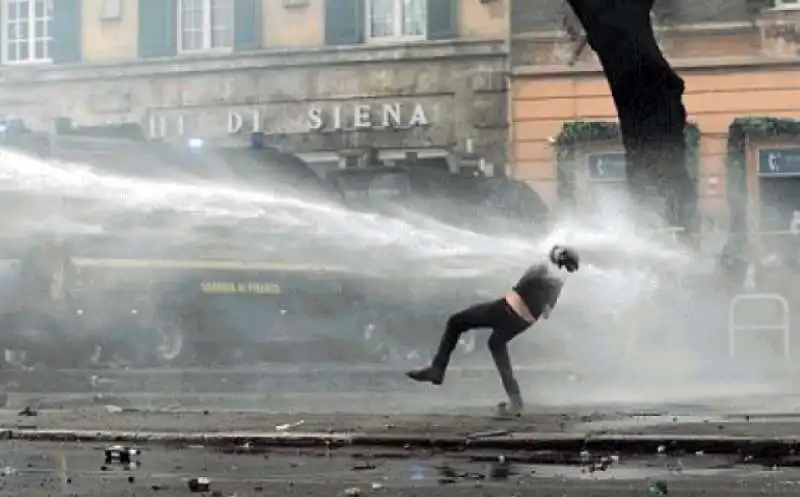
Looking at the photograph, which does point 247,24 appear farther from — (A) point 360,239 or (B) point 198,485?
(B) point 198,485

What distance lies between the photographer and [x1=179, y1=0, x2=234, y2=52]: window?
31.3 meters

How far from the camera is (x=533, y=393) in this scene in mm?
14742

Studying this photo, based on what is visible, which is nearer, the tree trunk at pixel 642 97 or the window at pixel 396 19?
the tree trunk at pixel 642 97

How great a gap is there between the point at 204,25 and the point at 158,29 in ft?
2.76

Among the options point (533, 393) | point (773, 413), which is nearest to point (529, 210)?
point (533, 393)

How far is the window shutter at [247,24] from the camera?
101ft

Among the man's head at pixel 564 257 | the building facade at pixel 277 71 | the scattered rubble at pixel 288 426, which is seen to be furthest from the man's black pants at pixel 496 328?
the building facade at pixel 277 71

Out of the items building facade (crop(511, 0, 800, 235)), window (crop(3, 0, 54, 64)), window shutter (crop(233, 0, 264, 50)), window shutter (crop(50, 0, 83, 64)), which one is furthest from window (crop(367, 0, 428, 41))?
window (crop(3, 0, 54, 64))

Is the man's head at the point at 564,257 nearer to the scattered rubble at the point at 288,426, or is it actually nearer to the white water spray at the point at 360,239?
the scattered rubble at the point at 288,426

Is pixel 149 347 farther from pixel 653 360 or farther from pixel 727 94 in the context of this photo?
pixel 727 94

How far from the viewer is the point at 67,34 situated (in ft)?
105

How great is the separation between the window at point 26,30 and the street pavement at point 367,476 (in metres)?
22.9

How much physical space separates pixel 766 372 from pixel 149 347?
7444 mm

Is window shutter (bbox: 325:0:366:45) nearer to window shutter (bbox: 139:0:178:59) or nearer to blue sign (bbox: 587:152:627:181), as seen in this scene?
window shutter (bbox: 139:0:178:59)
